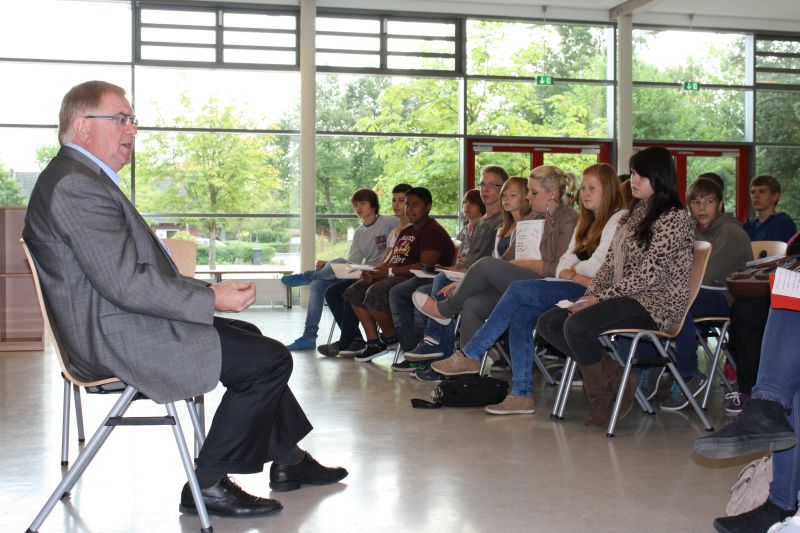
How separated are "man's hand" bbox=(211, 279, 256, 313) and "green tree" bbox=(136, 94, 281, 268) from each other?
9.14 meters

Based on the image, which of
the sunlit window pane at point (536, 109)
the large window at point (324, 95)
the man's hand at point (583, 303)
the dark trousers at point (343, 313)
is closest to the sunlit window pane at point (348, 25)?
the large window at point (324, 95)

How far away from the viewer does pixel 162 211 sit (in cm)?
1144

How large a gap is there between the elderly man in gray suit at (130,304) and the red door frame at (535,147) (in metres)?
9.46

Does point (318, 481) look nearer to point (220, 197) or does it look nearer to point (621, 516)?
point (621, 516)

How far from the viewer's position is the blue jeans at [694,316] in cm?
478

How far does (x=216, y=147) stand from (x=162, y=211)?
109 centimetres

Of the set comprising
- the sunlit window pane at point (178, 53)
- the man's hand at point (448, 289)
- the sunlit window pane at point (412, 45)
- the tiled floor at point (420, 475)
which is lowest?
the tiled floor at point (420, 475)

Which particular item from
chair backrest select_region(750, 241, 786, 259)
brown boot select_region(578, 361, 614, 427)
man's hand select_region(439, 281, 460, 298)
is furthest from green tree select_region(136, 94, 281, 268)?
brown boot select_region(578, 361, 614, 427)

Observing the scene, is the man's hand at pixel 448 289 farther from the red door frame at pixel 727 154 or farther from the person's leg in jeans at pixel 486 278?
the red door frame at pixel 727 154

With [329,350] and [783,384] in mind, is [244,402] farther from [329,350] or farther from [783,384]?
[329,350]

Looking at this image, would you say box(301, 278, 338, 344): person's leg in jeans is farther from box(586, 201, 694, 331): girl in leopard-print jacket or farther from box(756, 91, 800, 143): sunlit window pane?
box(756, 91, 800, 143): sunlit window pane

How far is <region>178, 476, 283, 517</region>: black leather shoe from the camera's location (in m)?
2.75

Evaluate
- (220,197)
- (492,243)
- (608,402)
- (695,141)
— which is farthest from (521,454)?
(695,141)

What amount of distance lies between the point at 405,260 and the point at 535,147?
639 cm
